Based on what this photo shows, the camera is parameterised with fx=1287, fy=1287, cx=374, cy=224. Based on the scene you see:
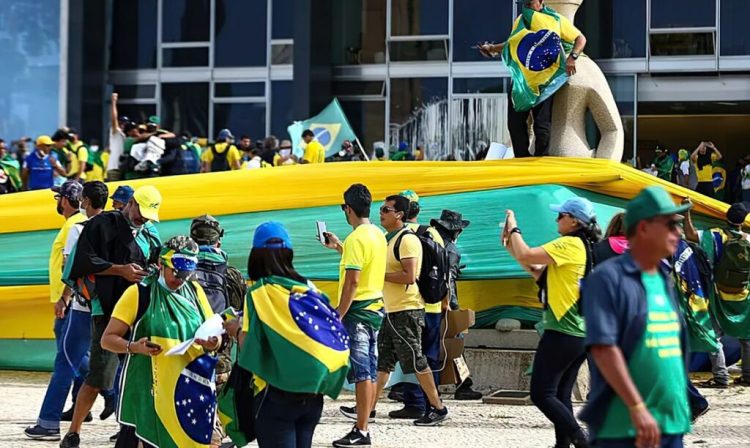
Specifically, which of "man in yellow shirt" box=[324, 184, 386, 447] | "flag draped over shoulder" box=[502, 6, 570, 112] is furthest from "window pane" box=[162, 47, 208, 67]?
"man in yellow shirt" box=[324, 184, 386, 447]

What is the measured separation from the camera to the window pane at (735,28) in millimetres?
25125

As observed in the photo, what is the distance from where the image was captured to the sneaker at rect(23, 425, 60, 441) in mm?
8891

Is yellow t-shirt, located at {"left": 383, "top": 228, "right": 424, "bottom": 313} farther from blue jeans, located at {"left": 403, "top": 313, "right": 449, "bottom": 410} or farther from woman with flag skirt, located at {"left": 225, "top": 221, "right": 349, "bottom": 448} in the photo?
woman with flag skirt, located at {"left": 225, "top": 221, "right": 349, "bottom": 448}

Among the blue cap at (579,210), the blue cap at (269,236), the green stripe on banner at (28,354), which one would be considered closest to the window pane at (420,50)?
the green stripe on banner at (28,354)

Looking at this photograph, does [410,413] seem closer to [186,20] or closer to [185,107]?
[185,107]

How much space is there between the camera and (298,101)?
1064 inches

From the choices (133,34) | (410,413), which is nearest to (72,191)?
(410,413)

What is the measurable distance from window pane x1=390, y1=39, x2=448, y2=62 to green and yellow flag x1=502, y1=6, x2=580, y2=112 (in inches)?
586

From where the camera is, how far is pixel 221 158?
19.6 m

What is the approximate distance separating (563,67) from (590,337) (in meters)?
7.82

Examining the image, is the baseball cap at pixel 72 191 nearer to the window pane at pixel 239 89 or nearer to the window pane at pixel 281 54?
the window pane at pixel 281 54

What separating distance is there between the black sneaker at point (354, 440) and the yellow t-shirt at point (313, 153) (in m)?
10.7

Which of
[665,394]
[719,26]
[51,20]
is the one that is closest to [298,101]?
[51,20]

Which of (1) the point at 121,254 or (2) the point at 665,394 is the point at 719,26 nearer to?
(1) the point at 121,254
